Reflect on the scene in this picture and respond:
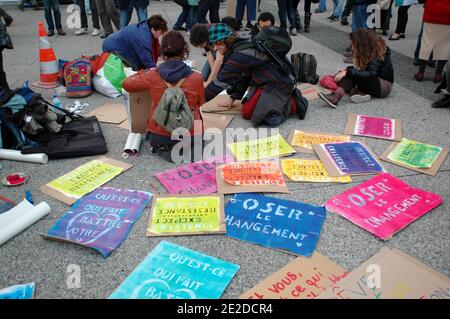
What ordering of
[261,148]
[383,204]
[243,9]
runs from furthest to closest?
[243,9]
[261,148]
[383,204]

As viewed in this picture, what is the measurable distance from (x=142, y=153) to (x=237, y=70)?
995mm

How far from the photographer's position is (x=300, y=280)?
1695 millimetres

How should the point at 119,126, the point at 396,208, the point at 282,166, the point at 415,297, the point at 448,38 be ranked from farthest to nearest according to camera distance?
the point at 448,38, the point at 119,126, the point at 282,166, the point at 396,208, the point at 415,297

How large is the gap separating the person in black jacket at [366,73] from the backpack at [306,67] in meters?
0.38

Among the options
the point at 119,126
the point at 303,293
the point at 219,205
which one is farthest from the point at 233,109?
the point at 303,293

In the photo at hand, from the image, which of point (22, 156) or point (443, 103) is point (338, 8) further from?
point (22, 156)

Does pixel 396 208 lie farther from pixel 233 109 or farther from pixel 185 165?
pixel 233 109

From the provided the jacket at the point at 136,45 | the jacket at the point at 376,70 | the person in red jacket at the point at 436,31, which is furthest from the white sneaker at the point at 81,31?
the person in red jacket at the point at 436,31

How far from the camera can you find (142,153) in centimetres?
283

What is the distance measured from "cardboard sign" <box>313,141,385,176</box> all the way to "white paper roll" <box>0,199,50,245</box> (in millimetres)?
1771

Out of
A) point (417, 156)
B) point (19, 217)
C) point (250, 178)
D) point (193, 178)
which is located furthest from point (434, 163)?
point (19, 217)

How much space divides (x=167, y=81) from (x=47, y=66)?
7.08 feet

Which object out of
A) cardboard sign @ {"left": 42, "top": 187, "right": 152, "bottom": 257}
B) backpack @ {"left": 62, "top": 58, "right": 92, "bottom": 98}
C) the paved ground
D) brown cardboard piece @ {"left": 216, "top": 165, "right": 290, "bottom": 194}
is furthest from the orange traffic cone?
brown cardboard piece @ {"left": 216, "top": 165, "right": 290, "bottom": 194}

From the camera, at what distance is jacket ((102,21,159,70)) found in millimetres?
3865
